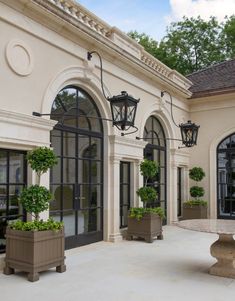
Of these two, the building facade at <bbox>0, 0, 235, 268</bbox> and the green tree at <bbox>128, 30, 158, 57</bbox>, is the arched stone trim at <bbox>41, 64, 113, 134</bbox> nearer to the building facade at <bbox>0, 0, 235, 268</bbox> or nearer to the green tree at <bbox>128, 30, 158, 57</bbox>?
the building facade at <bbox>0, 0, 235, 268</bbox>

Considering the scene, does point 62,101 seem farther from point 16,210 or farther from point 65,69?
point 16,210

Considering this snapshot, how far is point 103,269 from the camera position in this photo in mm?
5414

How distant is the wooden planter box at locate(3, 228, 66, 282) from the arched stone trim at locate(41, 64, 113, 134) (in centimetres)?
218

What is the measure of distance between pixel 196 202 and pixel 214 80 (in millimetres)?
4311

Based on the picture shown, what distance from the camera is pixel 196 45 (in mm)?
19547

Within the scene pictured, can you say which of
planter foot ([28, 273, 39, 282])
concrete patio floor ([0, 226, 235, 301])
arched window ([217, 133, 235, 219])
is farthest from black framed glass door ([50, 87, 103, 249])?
arched window ([217, 133, 235, 219])

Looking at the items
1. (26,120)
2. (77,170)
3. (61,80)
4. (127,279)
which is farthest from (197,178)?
(26,120)

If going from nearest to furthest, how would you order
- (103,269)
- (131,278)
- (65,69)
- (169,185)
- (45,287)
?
(45,287), (131,278), (103,269), (65,69), (169,185)

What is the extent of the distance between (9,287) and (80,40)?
4.68 m

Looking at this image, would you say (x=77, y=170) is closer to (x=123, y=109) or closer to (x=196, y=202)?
(x=123, y=109)

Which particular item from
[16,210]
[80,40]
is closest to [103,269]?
[16,210]

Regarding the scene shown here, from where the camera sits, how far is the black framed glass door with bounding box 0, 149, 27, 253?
552cm

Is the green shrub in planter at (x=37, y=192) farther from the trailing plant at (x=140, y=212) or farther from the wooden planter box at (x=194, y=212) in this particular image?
the wooden planter box at (x=194, y=212)

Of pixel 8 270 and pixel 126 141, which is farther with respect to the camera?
pixel 126 141
